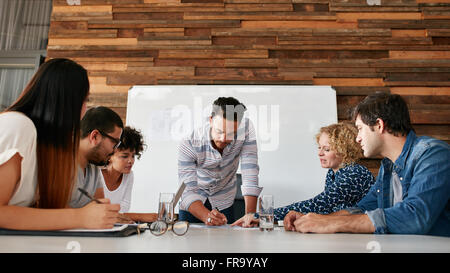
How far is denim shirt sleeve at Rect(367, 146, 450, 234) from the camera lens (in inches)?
43.5

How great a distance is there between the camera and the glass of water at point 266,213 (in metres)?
1.26

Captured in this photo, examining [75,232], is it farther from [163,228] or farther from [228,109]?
[228,109]

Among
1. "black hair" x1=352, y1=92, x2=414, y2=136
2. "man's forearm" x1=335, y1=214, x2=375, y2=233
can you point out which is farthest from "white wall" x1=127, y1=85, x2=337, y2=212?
"man's forearm" x1=335, y1=214, x2=375, y2=233

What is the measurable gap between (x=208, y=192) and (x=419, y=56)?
8.18 ft

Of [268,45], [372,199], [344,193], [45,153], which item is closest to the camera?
[45,153]

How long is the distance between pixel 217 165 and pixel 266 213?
92cm

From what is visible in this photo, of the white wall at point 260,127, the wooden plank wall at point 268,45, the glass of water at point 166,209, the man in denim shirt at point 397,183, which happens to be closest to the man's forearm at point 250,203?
the man in denim shirt at point 397,183

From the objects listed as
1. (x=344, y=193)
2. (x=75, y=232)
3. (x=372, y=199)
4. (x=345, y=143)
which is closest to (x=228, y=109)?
(x=345, y=143)

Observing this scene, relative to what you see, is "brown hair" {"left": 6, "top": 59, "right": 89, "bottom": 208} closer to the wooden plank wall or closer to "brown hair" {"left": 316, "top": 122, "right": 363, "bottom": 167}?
"brown hair" {"left": 316, "top": 122, "right": 363, "bottom": 167}

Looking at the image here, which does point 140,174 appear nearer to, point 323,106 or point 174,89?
point 174,89

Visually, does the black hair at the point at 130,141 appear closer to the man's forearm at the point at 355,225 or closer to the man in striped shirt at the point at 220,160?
the man in striped shirt at the point at 220,160

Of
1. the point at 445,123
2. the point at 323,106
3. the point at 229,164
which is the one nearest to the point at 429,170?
the point at 229,164

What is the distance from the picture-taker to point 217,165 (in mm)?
2172

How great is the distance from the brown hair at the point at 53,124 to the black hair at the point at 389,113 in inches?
46.0
